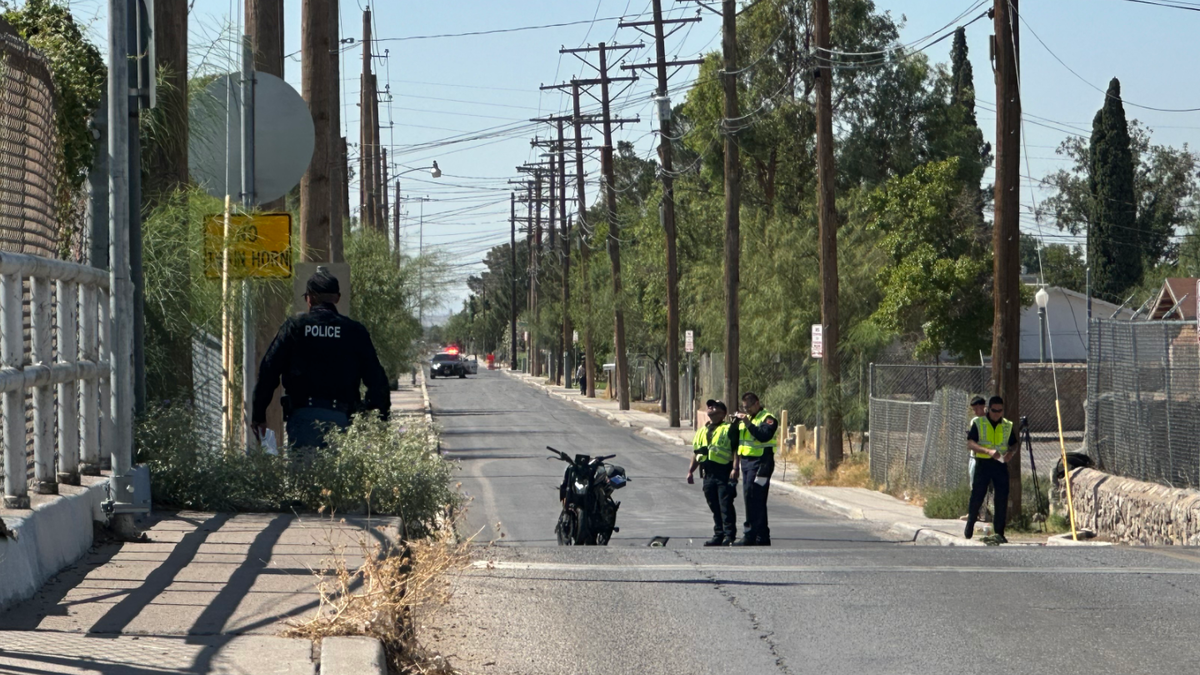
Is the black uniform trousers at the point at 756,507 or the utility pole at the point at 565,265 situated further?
the utility pole at the point at 565,265

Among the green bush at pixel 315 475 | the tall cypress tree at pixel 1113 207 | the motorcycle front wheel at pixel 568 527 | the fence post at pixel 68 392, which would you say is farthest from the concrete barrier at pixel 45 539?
the tall cypress tree at pixel 1113 207

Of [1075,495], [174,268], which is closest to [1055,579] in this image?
[174,268]

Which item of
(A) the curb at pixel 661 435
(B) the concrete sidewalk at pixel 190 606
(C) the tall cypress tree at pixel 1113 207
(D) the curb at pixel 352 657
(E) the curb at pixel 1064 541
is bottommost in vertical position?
(E) the curb at pixel 1064 541

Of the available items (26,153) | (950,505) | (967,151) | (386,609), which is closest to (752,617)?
(386,609)

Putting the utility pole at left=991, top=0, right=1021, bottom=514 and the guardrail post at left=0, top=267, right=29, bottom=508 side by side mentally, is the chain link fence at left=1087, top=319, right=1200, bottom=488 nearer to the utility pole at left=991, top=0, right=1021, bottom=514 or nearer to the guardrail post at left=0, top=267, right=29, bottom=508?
the utility pole at left=991, top=0, right=1021, bottom=514

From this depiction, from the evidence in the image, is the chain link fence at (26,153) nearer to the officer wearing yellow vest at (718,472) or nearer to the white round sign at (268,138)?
the white round sign at (268,138)

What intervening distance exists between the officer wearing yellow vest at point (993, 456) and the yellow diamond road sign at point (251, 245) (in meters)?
9.46

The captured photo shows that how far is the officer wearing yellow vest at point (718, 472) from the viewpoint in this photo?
16.9 metres

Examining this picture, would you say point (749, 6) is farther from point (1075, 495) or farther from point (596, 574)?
point (596, 574)

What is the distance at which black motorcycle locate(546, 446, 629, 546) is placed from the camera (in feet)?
48.4

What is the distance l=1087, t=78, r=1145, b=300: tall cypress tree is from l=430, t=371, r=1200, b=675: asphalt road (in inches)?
2043

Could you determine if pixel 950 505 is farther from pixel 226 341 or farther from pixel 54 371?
pixel 54 371

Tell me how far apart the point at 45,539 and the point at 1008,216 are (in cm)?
1483

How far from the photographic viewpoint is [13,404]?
20.5 feet
